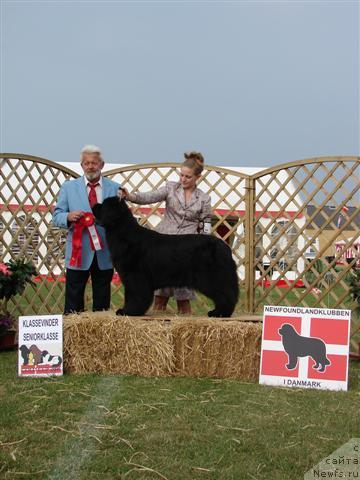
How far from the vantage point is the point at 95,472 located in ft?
6.30

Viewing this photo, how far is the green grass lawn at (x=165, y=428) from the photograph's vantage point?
6.43 feet

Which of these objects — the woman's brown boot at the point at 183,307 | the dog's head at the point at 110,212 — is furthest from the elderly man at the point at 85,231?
the woman's brown boot at the point at 183,307

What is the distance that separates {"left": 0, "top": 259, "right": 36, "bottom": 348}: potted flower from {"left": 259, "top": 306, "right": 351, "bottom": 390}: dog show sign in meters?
2.28

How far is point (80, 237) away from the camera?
3.67 m

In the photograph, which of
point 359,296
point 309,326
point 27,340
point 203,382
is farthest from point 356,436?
point 359,296

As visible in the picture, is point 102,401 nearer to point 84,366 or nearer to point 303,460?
point 84,366

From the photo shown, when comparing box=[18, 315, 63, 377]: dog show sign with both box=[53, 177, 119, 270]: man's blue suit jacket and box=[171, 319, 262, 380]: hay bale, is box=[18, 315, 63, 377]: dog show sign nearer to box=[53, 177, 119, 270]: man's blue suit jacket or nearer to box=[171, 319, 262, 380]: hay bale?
box=[53, 177, 119, 270]: man's blue suit jacket

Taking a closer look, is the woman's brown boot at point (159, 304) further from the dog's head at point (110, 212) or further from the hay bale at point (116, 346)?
the dog's head at point (110, 212)

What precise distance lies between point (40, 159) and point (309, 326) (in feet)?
10.8

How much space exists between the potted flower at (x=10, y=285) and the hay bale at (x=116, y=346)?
1.25 meters

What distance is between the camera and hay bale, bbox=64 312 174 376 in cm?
330

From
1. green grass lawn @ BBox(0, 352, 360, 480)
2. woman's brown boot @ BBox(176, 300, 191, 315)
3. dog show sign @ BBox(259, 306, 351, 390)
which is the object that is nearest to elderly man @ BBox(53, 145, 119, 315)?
woman's brown boot @ BBox(176, 300, 191, 315)

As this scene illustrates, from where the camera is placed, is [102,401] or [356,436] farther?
[102,401]

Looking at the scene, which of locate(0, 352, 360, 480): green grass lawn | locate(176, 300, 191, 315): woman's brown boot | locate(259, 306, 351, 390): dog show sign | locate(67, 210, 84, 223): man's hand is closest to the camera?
locate(0, 352, 360, 480): green grass lawn
